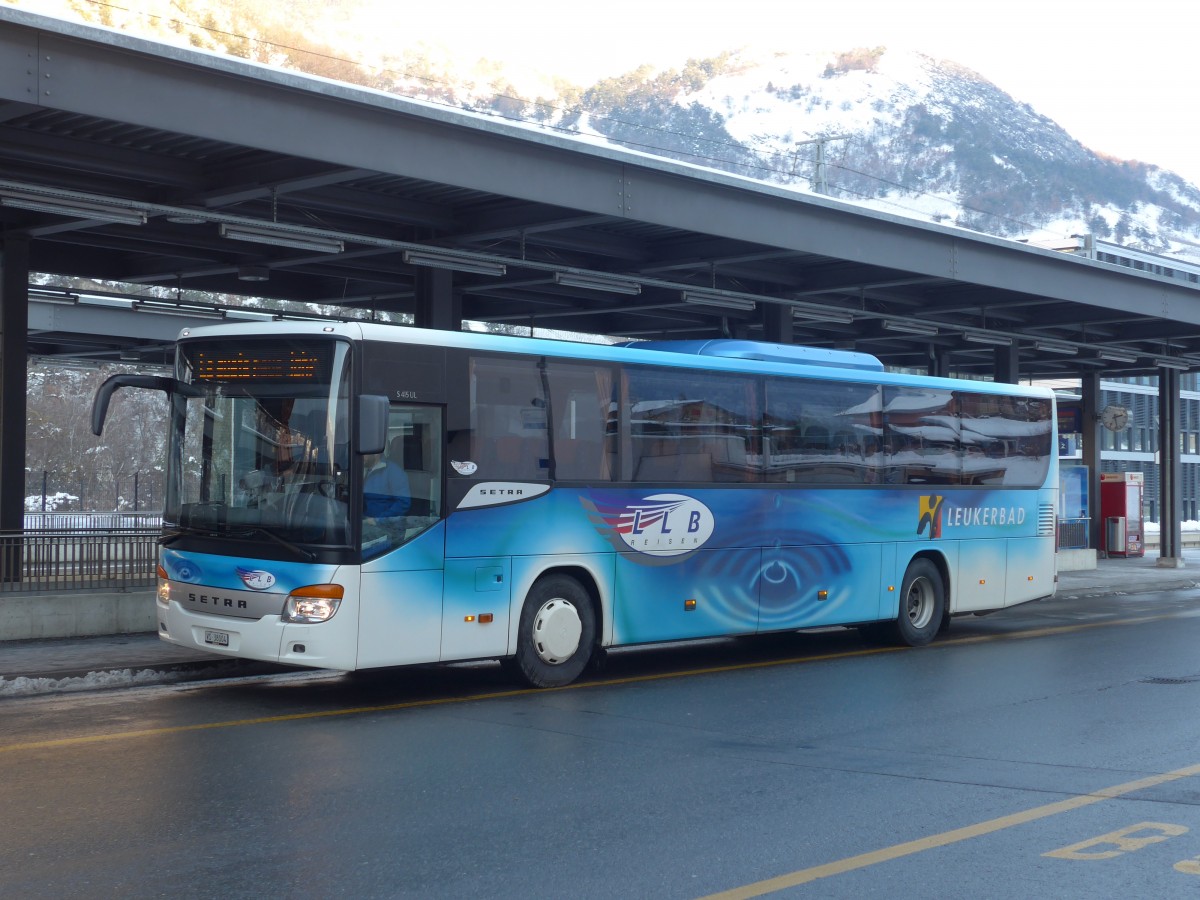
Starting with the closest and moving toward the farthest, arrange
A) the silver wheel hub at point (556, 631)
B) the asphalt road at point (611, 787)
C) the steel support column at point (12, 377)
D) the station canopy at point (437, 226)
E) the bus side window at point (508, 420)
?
the asphalt road at point (611, 787)
the bus side window at point (508, 420)
the silver wheel hub at point (556, 631)
the station canopy at point (437, 226)
the steel support column at point (12, 377)

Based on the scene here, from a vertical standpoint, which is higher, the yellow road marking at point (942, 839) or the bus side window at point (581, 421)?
the bus side window at point (581, 421)

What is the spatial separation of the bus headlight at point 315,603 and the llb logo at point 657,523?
2.87 m

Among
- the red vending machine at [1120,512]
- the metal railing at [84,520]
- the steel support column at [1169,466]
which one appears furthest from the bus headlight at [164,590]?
the red vending machine at [1120,512]

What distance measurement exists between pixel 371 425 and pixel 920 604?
29.1 feet

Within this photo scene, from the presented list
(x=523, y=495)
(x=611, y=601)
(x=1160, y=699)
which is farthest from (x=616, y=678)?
(x=1160, y=699)

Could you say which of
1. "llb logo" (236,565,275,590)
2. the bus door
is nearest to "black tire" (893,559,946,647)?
the bus door

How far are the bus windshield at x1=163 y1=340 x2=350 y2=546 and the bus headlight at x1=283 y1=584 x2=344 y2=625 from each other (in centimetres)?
37

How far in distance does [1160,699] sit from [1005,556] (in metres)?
6.23

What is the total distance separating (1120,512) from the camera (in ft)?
121

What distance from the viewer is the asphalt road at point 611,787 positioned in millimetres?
6273

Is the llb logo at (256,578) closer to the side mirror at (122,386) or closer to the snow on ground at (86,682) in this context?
the side mirror at (122,386)

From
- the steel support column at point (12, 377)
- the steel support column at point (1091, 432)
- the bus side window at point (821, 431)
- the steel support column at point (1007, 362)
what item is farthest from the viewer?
the steel support column at point (1091, 432)

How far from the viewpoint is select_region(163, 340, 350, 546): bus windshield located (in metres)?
10.9

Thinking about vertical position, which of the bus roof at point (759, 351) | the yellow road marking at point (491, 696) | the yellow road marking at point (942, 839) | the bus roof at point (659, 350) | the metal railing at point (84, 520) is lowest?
the yellow road marking at point (491, 696)
